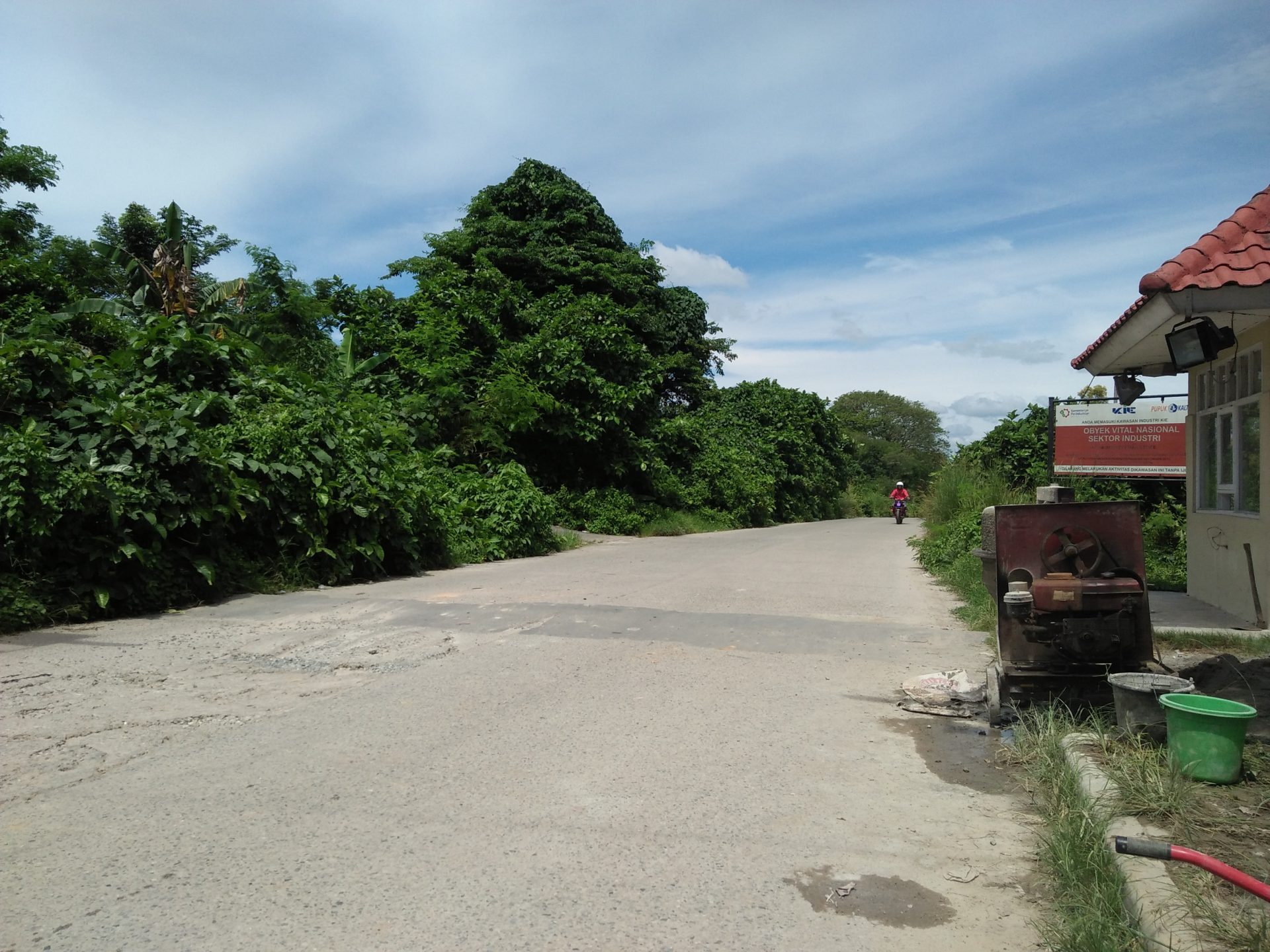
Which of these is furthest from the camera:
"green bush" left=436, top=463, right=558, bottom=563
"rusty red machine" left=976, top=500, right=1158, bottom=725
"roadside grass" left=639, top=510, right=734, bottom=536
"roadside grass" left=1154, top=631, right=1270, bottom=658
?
"roadside grass" left=639, top=510, right=734, bottom=536

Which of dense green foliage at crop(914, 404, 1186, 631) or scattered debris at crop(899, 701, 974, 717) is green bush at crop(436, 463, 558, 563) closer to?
dense green foliage at crop(914, 404, 1186, 631)

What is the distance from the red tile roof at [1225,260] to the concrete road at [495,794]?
10.1 ft

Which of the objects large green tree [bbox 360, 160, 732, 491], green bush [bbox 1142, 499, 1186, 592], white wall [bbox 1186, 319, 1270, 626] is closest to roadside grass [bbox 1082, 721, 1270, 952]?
white wall [bbox 1186, 319, 1270, 626]

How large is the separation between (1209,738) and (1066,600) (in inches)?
59.4

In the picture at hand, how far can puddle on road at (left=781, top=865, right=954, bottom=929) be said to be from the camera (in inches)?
133

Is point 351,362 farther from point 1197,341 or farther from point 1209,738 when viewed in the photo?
point 1209,738

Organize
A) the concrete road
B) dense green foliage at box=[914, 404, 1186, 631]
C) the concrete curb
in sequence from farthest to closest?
dense green foliage at box=[914, 404, 1186, 631], the concrete road, the concrete curb

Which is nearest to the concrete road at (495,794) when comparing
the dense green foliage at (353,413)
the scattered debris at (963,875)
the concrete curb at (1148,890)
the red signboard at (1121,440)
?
the scattered debris at (963,875)

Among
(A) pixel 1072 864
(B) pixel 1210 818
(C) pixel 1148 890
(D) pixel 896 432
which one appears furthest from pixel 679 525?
(D) pixel 896 432

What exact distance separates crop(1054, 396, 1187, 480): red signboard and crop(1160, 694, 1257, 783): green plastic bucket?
14473 mm

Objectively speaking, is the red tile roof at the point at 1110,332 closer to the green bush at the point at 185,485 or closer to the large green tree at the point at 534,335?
the green bush at the point at 185,485

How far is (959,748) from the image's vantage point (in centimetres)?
551

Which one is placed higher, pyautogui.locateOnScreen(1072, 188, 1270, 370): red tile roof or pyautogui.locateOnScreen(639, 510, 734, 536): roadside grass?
pyautogui.locateOnScreen(1072, 188, 1270, 370): red tile roof

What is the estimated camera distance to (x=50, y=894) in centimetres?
342
